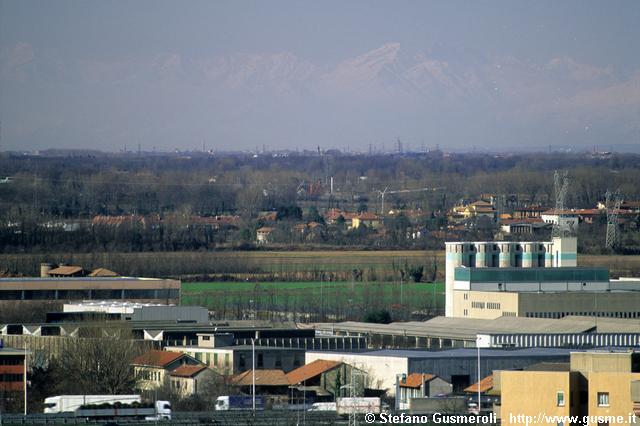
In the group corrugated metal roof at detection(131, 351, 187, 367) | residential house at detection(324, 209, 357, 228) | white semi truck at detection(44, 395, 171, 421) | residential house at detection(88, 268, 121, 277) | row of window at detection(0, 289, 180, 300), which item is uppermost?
white semi truck at detection(44, 395, 171, 421)

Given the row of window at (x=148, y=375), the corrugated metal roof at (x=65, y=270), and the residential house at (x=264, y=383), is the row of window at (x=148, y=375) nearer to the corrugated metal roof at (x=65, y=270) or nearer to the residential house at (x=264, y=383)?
the residential house at (x=264, y=383)

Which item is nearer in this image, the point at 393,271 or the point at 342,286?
the point at 342,286

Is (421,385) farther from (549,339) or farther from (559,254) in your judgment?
(559,254)

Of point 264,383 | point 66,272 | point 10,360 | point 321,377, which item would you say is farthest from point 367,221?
point 10,360

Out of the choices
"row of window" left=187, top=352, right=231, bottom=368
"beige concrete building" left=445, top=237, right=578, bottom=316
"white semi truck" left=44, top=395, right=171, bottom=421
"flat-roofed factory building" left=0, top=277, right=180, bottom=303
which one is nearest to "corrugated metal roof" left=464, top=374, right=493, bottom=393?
"white semi truck" left=44, top=395, right=171, bottom=421

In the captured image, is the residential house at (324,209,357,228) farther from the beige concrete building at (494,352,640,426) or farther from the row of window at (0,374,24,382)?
the beige concrete building at (494,352,640,426)

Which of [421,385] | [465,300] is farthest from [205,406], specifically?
[465,300]
